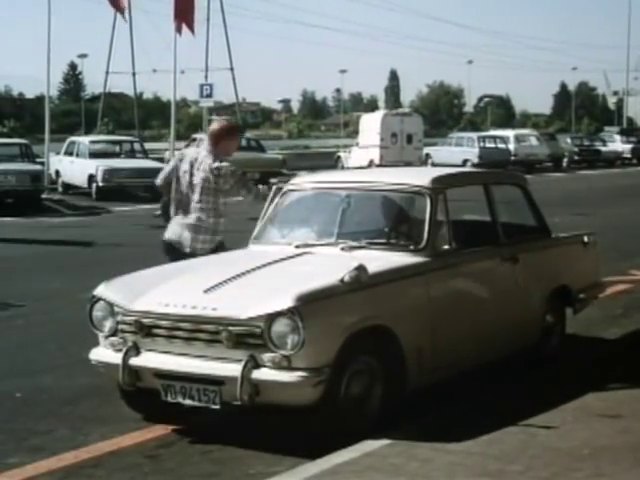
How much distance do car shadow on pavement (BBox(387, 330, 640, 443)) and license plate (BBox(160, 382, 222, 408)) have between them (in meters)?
0.97

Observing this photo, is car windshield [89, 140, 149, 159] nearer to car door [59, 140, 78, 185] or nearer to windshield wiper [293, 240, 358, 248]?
car door [59, 140, 78, 185]

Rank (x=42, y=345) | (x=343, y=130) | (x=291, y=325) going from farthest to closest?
(x=343, y=130)
(x=42, y=345)
(x=291, y=325)

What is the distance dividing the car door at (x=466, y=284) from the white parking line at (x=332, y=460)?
1.05 m

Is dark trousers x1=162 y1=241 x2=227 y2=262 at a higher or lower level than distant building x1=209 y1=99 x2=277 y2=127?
lower

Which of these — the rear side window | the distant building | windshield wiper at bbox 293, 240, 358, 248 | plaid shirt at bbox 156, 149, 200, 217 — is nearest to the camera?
windshield wiper at bbox 293, 240, 358, 248

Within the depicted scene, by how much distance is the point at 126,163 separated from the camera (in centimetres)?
3222

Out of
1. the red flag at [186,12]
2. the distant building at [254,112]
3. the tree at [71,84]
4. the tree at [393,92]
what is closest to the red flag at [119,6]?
the red flag at [186,12]

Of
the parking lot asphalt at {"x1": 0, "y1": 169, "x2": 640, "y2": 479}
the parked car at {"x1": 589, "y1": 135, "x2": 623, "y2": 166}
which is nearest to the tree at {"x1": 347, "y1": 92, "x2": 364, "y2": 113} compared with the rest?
the parked car at {"x1": 589, "y1": 135, "x2": 623, "y2": 166}

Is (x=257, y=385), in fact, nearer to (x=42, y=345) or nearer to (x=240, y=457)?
(x=240, y=457)

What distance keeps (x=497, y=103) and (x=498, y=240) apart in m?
88.6

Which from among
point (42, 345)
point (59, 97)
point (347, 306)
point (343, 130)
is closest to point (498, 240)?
point (347, 306)

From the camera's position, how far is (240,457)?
6801mm

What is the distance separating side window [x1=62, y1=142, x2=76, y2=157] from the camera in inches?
1337

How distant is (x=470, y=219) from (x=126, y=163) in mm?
24726
